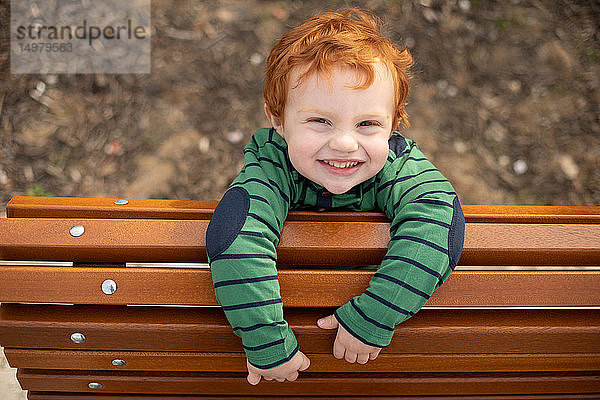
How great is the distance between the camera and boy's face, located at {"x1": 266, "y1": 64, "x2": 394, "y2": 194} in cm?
159

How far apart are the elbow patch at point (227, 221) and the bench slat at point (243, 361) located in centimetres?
40

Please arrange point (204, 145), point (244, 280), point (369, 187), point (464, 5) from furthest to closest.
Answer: point (464, 5) < point (204, 145) < point (369, 187) < point (244, 280)

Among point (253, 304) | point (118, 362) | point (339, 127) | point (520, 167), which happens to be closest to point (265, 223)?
point (253, 304)

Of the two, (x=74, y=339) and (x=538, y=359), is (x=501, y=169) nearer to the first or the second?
(x=538, y=359)

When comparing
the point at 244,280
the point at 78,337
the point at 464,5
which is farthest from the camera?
the point at 464,5

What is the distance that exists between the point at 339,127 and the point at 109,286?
760mm

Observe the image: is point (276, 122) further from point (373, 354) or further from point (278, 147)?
point (373, 354)

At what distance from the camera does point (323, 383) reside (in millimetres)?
1916

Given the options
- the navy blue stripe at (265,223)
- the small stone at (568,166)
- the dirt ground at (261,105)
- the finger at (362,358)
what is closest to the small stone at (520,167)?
the dirt ground at (261,105)

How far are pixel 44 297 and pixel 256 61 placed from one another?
7.51 ft

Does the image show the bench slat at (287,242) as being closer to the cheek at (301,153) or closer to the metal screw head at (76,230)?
the metal screw head at (76,230)

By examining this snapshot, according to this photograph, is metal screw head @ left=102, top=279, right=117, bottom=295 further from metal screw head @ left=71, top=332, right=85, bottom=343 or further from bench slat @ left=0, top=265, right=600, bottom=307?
metal screw head @ left=71, top=332, right=85, bottom=343

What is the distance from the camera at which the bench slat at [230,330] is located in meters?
1.72

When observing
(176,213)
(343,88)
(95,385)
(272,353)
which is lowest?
(95,385)
